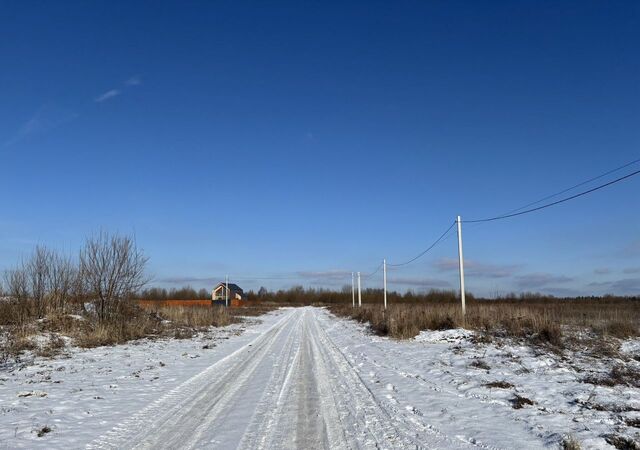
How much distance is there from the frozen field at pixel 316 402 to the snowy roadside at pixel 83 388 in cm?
3

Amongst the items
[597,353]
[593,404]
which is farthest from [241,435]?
[597,353]

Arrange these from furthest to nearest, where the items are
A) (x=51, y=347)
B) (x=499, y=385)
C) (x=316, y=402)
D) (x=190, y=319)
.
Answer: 1. (x=190, y=319)
2. (x=51, y=347)
3. (x=499, y=385)
4. (x=316, y=402)

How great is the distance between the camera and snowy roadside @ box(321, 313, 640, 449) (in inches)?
256

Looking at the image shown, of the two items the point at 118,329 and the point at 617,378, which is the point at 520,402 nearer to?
the point at 617,378

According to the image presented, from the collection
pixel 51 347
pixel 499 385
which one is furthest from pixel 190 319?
pixel 499 385

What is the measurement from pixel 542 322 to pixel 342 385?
10.2 meters

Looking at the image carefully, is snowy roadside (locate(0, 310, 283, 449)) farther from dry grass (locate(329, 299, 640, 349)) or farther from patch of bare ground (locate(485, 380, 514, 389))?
dry grass (locate(329, 299, 640, 349))

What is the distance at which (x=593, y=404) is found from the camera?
791 cm

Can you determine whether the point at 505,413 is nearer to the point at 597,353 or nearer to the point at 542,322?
the point at 597,353

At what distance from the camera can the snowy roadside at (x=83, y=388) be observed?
6684 millimetres

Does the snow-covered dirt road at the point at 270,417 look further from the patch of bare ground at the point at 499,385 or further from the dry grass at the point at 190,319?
the dry grass at the point at 190,319

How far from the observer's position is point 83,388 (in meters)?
9.94

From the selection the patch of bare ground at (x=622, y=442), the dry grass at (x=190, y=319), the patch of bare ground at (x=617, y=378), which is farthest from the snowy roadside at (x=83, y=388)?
the dry grass at (x=190, y=319)

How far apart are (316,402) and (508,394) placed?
366cm
